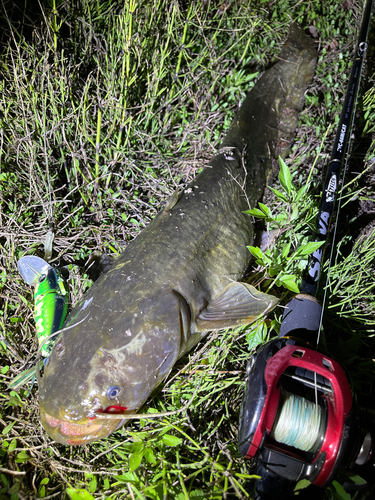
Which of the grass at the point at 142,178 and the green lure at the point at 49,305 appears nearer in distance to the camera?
the grass at the point at 142,178

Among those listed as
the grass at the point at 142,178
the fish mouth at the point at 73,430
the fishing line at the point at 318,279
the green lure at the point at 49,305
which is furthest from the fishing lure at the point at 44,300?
the fishing line at the point at 318,279

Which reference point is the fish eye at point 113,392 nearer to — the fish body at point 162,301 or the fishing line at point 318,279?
the fish body at point 162,301

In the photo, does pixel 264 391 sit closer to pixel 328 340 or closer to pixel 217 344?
pixel 217 344

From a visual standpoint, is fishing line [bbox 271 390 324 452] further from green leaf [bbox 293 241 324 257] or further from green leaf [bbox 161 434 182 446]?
green leaf [bbox 293 241 324 257]

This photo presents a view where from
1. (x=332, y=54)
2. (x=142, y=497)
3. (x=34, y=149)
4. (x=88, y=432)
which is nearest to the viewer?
(x=142, y=497)

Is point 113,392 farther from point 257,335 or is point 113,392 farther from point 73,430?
point 257,335

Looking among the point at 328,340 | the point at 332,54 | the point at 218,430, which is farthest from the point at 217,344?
the point at 332,54

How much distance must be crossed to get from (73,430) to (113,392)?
0.25m

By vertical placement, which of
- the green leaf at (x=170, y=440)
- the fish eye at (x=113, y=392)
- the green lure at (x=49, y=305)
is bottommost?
the green leaf at (x=170, y=440)

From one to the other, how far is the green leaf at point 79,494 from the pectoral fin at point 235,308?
98cm

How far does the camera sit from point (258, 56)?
3615 millimetres

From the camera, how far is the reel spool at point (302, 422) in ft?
4.74

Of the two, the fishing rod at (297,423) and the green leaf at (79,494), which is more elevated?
the fishing rod at (297,423)

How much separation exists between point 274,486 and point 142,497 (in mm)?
594
